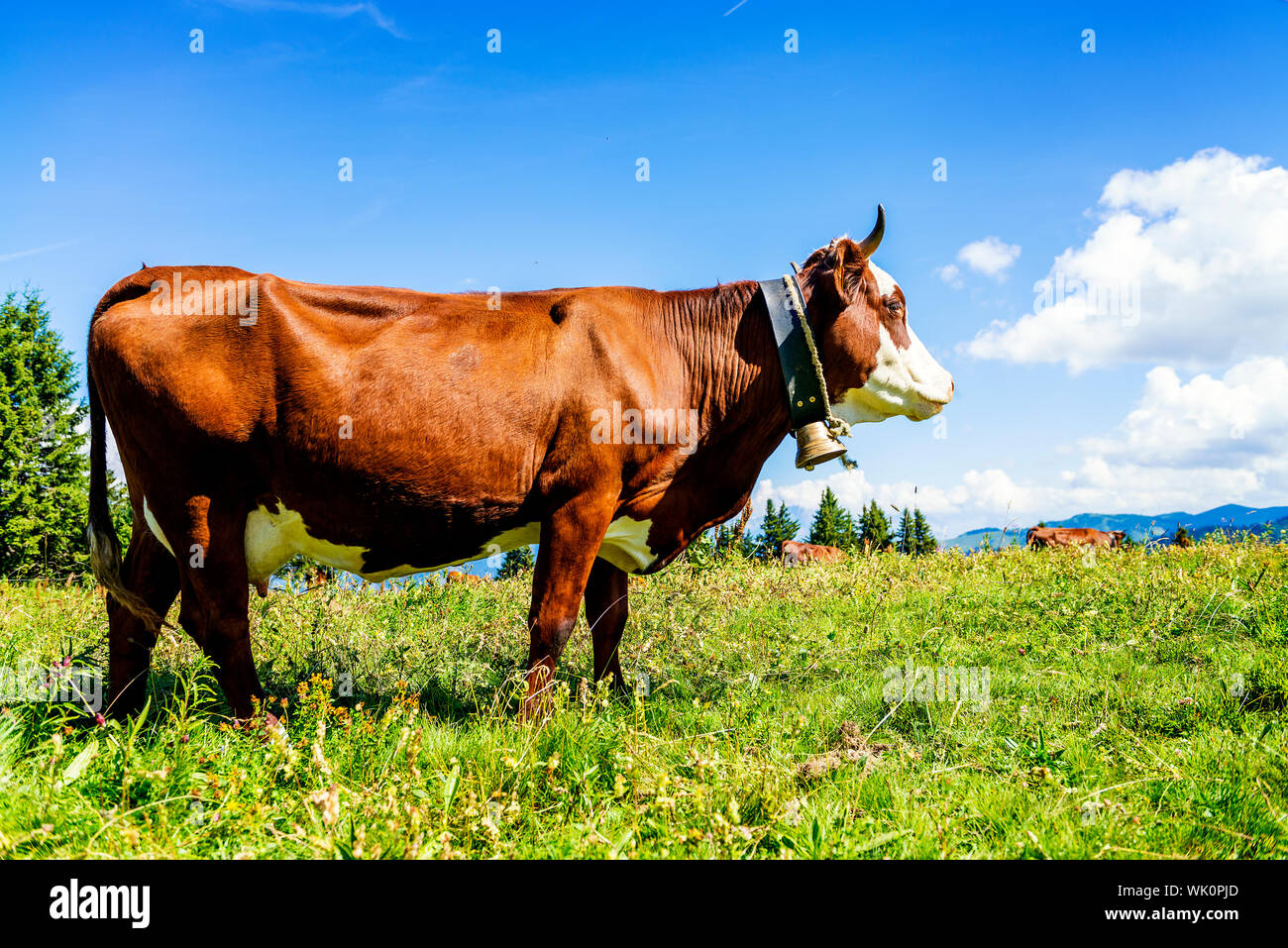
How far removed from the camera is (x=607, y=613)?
16.6 ft

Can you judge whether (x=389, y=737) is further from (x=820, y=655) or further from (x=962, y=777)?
(x=820, y=655)

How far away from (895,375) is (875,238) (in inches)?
33.4

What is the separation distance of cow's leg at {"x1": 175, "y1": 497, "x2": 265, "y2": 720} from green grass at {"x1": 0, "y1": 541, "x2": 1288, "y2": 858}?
0.71 ft

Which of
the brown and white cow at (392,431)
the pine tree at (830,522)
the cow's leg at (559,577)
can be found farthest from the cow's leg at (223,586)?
the pine tree at (830,522)

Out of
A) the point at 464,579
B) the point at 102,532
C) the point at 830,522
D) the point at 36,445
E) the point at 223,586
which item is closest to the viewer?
the point at 223,586

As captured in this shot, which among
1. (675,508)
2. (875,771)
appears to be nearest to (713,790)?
(875,771)

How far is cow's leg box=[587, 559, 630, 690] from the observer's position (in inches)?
200

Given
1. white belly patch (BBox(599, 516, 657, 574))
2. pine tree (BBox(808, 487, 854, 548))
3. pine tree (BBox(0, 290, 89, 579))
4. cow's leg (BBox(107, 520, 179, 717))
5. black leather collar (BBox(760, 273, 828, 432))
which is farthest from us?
pine tree (BBox(808, 487, 854, 548))

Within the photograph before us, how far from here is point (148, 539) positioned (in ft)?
15.0

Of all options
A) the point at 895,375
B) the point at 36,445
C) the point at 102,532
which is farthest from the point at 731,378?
the point at 36,445

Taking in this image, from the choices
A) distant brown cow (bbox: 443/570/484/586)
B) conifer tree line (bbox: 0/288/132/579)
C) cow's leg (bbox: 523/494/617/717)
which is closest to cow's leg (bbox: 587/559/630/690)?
cow's leg (bbox: 523/494/617/717)

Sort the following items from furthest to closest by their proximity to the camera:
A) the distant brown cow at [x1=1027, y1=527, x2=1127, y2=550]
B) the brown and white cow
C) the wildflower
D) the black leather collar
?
the distant brown cow at [x1=1027, y1=527, x2=1127, y2=550] → the black leather collar → the brown and white cow → the wildflower

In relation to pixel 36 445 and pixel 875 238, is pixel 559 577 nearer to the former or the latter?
pixel 875 238

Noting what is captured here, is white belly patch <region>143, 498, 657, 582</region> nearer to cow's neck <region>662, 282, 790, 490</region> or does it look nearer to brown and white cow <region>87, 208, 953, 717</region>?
brown and white cow <region>87, 208, 953, 717</region>
